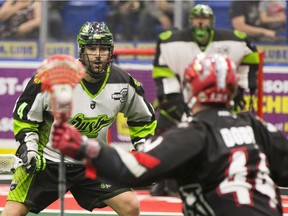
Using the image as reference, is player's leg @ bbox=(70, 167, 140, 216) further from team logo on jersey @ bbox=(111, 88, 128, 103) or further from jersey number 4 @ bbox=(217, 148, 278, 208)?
jersey number 4 @ bbox=(217, 148, 278, 208)

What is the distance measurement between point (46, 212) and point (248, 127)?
4.66 meters

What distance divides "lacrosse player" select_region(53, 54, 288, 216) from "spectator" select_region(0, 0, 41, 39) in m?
7.53

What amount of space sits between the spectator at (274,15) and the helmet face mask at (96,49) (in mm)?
4892

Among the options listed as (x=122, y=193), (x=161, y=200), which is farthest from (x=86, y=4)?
(x=122, y=193)

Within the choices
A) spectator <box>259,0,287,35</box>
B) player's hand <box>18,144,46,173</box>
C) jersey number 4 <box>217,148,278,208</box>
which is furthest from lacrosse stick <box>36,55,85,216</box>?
spectator <box>259,0,287,35</box>

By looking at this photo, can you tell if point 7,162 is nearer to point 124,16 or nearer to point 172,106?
point 172,106

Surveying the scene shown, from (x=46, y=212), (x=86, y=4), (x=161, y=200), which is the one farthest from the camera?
(x=86, y=4)

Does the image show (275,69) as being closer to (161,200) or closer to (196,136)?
(161,200)

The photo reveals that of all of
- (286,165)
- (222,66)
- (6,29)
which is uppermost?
(222,66)

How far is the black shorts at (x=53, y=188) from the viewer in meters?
6.62

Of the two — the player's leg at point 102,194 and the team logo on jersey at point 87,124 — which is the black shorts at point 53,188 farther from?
the team logo on jersey at point 87,124

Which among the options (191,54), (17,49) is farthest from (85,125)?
(17,49)

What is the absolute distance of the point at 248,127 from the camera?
15.0ft

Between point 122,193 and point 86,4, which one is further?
point 86,4
